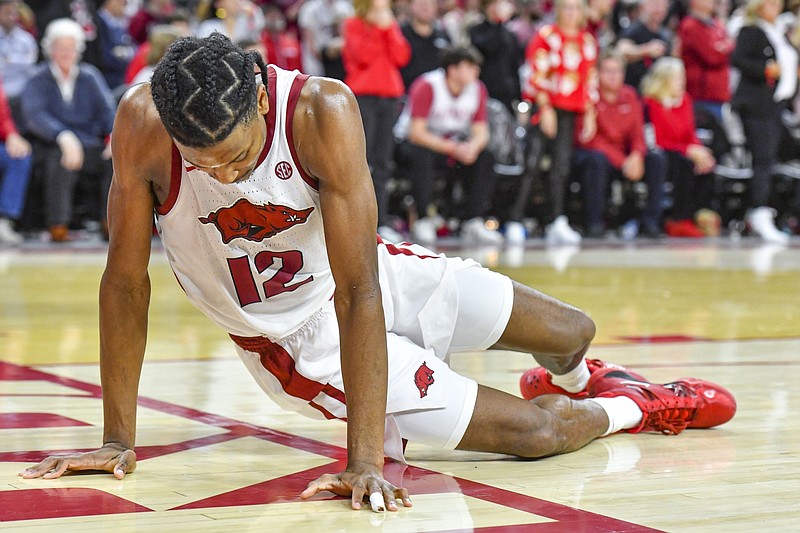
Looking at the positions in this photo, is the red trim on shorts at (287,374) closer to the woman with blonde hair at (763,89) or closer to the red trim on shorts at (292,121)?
the red trim on shorts at (292,121)

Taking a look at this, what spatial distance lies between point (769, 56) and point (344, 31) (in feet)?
13.1

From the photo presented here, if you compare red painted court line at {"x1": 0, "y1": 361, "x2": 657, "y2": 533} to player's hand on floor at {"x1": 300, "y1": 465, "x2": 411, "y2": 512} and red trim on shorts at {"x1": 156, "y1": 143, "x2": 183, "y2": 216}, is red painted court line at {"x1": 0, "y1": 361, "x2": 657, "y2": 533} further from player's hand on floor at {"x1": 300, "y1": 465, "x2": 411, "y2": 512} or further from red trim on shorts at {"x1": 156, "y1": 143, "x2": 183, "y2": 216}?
red trim on shorts at {"x1": 156, "y1": 143, "x2": 183, "y2": 216}

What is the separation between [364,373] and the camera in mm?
2744

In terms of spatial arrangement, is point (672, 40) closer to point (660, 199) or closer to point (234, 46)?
point (660, 199)

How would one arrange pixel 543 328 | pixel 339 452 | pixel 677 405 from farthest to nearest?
pixel 677 405
pixel 543 328
pixel 339 452

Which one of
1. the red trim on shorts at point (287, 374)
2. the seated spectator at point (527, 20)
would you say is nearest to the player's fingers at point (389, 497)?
the red trim on shorts at point (287, 374)

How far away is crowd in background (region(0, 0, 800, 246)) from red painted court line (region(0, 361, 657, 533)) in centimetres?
648

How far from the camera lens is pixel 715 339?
17.9ft

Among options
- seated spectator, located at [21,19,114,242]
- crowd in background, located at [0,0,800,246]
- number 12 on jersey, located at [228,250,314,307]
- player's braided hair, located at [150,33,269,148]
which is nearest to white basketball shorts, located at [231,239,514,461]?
number 12 on jersey, located at [228,250,314,307]

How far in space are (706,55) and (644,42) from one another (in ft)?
2.23

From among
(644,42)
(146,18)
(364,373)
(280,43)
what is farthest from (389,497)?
(644,42)

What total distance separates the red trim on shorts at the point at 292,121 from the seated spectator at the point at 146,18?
8.92 metres

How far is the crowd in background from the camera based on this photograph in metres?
10.2

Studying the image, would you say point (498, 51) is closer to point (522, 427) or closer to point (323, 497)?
point (522, 427)
